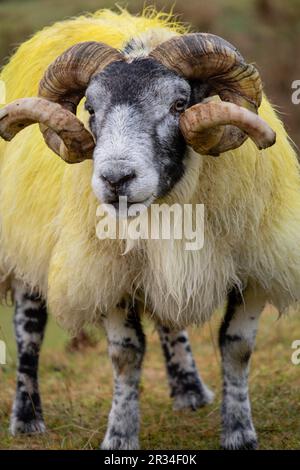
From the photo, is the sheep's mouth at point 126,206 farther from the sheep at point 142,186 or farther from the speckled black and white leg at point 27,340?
the speckled black and white leg at point 27,340

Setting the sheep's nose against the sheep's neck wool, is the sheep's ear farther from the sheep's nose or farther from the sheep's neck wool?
the sheep's nose

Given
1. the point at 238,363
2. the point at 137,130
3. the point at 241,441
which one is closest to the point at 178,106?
the point at 137,130

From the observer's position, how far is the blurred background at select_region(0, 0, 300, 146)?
21375mm

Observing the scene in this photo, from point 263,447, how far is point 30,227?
2.46 meters

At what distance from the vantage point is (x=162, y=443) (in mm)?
→ 7148

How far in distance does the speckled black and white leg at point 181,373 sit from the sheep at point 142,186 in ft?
4.41

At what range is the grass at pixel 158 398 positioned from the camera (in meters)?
7.22

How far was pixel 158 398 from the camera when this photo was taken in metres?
8.77

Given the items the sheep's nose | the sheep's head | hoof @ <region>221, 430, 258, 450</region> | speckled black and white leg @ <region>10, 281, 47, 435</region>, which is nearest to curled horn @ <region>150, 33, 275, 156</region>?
the sheep's head

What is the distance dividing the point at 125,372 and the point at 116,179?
2.19 m

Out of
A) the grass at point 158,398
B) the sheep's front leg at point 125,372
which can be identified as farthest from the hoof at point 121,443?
the grass at point 158,398

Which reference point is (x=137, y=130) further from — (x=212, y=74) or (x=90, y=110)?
(x=212, y=74)
